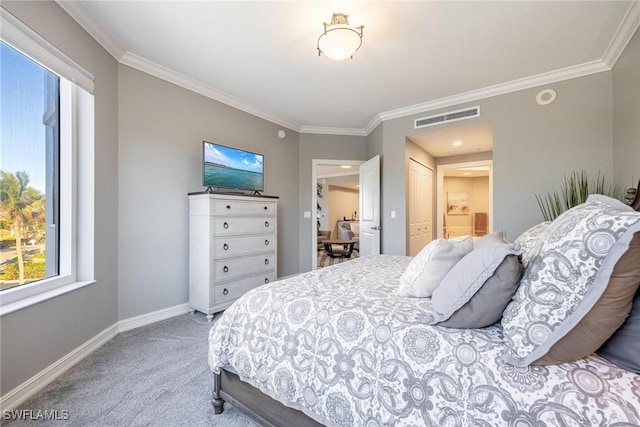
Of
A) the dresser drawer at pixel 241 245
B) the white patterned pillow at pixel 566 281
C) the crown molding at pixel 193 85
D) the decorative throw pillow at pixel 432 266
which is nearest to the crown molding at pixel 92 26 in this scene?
the crown molding at pixel 193 85

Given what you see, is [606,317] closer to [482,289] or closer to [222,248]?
[482,289]

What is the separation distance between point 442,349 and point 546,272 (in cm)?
42

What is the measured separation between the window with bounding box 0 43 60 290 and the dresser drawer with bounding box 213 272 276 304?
129cm

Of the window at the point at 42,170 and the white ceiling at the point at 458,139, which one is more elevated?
the white ceiling at the point at 458,139

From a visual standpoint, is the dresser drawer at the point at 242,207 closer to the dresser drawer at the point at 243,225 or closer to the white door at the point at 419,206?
the dresser drawer at the point at 243,225

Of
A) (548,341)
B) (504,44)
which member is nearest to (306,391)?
(548,341)

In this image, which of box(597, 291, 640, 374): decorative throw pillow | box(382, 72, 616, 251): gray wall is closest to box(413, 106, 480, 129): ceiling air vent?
box(382, 72, 616, 251): gray wall

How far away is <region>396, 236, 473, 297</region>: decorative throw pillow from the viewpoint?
4.22ft

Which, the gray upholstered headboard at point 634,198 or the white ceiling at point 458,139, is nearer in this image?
the gray upholstered headboard at point 634,198

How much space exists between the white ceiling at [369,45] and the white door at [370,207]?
1054mm

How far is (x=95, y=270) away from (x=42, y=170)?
33.0 inches

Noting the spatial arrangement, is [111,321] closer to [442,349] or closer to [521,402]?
[442,349]

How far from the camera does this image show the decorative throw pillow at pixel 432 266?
1285 millimetres

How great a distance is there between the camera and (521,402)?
0.79 metres
